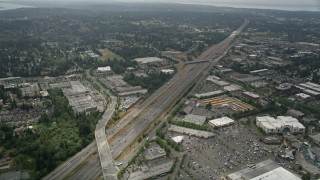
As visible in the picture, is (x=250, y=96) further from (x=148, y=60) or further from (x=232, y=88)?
(x=148, y=60)

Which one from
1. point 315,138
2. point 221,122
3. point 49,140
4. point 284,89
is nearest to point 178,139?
point 221,122

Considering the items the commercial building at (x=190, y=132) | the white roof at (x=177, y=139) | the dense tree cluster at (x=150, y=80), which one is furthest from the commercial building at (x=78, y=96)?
the white roof at (x=177, y=139)

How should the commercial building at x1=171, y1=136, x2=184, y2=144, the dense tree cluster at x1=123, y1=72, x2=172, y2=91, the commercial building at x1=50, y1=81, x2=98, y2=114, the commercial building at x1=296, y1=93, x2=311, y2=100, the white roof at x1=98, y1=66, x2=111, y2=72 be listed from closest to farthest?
the commercial building at x1=171, y1=136, x2=184, y2=144 → the commercial building at x1=50, y1=81, x2=98, y2=114 → the commercial building at x1=296, y1=93, x2=311, y2=100 → the dense tree cluster at x1=123, y1=72, x2=172, y2=91 → the white roof at x1=98, y1=66, x2=111, y2=72

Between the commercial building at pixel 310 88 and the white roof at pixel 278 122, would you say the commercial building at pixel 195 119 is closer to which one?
the white roof at pixel 278 122

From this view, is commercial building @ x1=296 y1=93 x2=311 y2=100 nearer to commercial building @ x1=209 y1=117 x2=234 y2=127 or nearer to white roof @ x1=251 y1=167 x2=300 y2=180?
commercial building @ x1=209 y1=117 x2=234 y2=127

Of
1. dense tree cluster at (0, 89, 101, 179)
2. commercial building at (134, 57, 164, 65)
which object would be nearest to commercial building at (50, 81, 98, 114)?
dense tree cluster at (0, 89, 101, 179)

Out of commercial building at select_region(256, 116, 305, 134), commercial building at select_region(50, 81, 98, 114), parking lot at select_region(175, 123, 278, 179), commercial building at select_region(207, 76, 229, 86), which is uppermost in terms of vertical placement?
commercial building at select_region(256, 116, 305, 134)

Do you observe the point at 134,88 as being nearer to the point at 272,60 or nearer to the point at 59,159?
the point at 59,159
